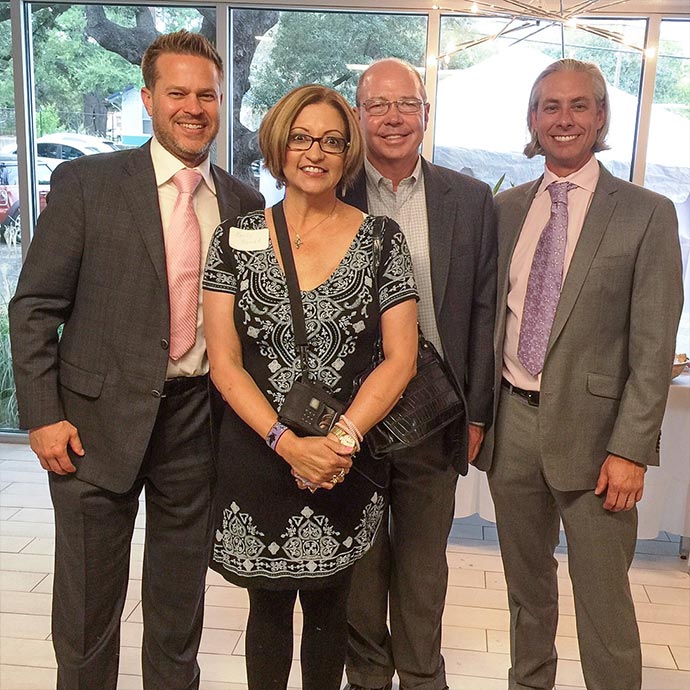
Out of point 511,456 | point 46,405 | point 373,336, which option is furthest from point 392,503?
point 46,405

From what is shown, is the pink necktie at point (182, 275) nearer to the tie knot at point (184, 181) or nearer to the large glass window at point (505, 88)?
the tie knot at point (184, 181)

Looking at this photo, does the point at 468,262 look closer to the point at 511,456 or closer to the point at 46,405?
the point at 511,456

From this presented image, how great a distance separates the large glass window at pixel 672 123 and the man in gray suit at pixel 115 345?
9.98 ft

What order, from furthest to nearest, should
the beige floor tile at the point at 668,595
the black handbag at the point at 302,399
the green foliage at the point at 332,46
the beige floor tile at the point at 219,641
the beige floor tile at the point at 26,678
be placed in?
the green foliage at the point at 332,46
the beige floor tile at the point at 668,595
the beige floor tile at the point at 219,641
the beige floor tile at the point at 26,678
the black handbag at the point at 302,399

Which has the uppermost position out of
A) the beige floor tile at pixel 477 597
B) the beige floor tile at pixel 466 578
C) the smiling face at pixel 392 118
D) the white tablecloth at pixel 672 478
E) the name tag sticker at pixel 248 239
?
the smiling face at pixel 392 118

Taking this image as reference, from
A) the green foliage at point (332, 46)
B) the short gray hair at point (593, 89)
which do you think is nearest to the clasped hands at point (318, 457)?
the short gray hair at point (593, 89)

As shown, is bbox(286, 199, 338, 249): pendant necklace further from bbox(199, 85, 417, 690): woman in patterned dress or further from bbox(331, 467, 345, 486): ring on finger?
bbox(331, 467, 345, 486): ring on finger

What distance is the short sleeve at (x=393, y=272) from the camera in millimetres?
1728

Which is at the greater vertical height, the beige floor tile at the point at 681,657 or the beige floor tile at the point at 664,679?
the beige floor tile at the point at 664,679

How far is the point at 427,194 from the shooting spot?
2.11 metres

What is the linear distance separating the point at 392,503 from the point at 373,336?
630 mm

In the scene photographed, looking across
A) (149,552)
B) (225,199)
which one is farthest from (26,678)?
(225,199)

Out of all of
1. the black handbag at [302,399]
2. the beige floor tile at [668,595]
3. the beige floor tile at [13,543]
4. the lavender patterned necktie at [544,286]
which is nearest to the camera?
the black handbag at [302,399]

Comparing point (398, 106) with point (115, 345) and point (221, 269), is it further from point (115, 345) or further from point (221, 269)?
point (115, 345)
